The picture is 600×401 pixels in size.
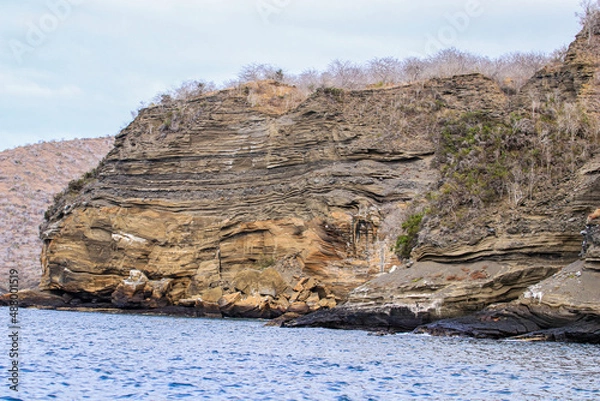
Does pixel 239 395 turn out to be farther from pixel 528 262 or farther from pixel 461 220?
pixel 461 220

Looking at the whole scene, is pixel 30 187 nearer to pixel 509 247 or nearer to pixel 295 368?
pixel 509 247

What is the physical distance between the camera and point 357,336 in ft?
98.2

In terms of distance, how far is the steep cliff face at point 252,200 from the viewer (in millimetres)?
47750

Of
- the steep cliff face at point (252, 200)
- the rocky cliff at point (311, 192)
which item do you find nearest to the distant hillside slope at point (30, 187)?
the steep cliff face at point (252, 200)

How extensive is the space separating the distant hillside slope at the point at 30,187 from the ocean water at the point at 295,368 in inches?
1854

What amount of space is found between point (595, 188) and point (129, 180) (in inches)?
1363

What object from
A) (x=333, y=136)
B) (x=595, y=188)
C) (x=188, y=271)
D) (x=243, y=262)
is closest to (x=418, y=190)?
(x=333, y=136)

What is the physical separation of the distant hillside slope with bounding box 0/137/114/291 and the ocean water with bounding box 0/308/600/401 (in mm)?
47090

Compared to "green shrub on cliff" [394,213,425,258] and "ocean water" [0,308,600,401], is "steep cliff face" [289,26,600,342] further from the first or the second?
"ocean water" [0,308,600,401]

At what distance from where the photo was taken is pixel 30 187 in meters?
93.4

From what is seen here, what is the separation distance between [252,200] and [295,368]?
105 feet

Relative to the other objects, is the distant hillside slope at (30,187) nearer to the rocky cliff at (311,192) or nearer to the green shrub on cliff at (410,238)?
the rocky cliff at (311,192)

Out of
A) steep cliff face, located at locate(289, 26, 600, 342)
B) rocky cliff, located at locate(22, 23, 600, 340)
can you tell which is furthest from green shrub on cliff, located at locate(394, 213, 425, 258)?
steep cliff face, located at locate(289, 26, 600, 342)

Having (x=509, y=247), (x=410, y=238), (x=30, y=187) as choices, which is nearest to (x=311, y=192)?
(x=410, y=238)
